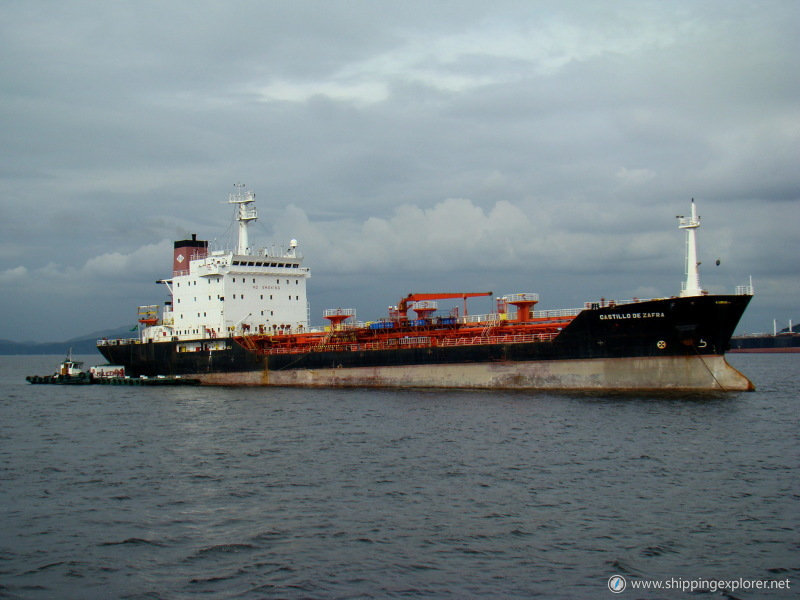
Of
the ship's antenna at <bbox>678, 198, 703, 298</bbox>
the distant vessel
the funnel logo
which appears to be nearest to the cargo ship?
the ship's antenna at <bbox>678, 198, 703, 298</bbox>

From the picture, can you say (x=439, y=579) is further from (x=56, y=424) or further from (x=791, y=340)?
(x=791, y=340)

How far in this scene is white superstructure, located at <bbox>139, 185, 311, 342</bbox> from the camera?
48156mm

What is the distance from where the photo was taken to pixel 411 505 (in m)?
15.6

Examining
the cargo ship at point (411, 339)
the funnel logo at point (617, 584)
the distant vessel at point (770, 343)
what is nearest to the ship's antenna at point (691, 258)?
the cargo ship at point (411, 339)

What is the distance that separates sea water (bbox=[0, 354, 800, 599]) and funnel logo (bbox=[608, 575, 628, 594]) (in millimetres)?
88

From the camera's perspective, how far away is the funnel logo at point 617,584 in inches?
438

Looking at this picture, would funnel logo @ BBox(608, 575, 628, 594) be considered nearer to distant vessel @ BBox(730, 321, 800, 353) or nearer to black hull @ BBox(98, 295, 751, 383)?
black hull @ BBox(98, 295, 751, 383)

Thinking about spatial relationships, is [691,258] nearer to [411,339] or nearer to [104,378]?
[411,339]

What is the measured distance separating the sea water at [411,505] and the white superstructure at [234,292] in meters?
20.0

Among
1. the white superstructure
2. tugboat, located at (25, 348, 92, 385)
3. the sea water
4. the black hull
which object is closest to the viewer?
the sea water

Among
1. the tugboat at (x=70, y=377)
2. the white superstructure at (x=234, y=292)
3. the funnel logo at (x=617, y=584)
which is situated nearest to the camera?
the funnel logo at (x=617, y=584)

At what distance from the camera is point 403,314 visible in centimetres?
4222

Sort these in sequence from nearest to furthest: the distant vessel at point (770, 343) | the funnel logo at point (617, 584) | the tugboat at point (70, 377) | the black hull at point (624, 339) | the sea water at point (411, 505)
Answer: the funnel logo at point (617, 584)
the sea water at point (411, 505)
the black hull at point (624, 339)
the tugboat at point (70, 377)
the distant vessel at point (770, 343)

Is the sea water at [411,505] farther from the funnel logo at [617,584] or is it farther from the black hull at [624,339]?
the black hull at [624,339]
